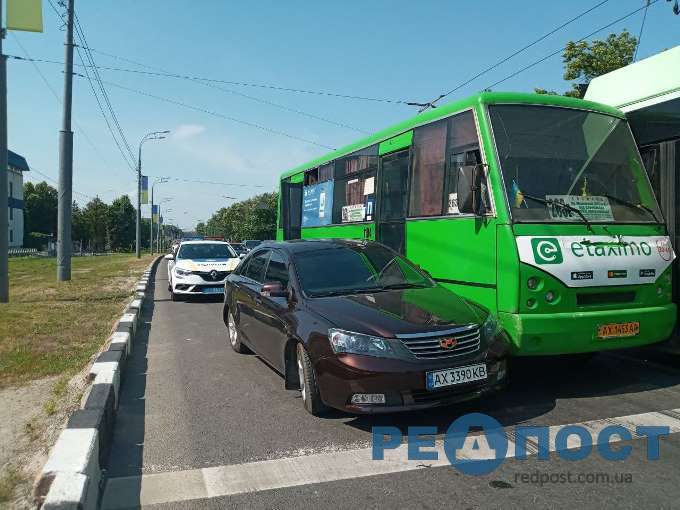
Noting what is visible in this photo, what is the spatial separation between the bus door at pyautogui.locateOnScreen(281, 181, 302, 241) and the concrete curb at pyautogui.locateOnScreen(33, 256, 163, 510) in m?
7.74

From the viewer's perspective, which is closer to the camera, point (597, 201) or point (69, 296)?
point (597, 201)

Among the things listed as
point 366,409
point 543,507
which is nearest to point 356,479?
point 366,409

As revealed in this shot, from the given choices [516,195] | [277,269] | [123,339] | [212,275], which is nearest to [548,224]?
[516,195]

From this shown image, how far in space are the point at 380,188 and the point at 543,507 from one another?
605cm

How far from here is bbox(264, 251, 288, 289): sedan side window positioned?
20.6 feet

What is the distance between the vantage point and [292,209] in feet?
46.5

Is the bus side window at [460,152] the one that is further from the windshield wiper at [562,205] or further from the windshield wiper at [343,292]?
the windshield wiper at [343,292]

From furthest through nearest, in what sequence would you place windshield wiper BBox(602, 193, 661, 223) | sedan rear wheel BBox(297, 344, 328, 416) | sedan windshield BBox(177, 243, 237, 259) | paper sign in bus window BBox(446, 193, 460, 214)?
1. sedan windshield BBox(177, 243, 237, 259)
2. paper sign in bus window BBox(446, 193, 460, 214)
3. windshield wiper BBox(602, 193, 661, 223)
4. sedan rear wheel BBox(297, 344, 328, 416)

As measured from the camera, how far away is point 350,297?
562cm

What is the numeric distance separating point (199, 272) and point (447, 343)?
11001 millimetres

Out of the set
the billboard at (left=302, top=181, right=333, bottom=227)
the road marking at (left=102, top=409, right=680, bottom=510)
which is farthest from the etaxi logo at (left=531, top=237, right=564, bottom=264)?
the billboard at (left=302, top=181, right=333, bottom=227)

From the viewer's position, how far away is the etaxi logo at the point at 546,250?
5.56 meters

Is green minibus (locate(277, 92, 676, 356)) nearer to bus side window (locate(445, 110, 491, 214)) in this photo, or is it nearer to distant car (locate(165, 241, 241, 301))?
bus side window (locate(445, 110, 491, 214))

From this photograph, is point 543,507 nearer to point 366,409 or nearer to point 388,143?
point 366,409
